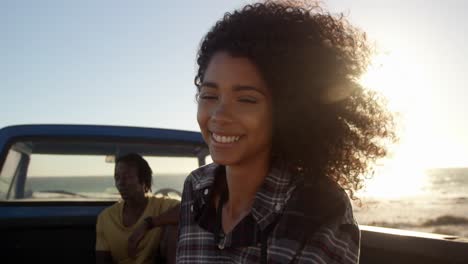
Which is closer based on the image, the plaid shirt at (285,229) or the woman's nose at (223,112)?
the plaid shirt at (285,229)

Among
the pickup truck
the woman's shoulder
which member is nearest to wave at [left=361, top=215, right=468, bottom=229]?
the pickup truck

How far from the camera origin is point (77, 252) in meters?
3.38

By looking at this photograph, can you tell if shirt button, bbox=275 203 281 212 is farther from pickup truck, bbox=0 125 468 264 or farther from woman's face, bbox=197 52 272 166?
pickup truck, bbox=0 125 468 264

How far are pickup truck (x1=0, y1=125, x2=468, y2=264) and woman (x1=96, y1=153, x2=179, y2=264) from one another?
→ 0.18 m

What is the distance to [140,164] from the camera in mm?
3430

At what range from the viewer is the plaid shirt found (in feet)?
4.96

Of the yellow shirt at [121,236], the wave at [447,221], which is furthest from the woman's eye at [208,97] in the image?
the wave at [447,221]

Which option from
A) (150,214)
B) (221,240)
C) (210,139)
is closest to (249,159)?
(210,139)

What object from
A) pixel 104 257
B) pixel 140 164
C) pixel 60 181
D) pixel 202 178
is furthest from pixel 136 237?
pixel 202 178

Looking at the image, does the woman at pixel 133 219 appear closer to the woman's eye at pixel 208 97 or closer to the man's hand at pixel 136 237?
the man's hand at pixel 136 237

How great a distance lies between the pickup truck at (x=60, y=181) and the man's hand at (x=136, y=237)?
1.47 ft

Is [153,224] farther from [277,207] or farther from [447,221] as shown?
[447,221]

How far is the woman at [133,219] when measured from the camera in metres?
3.06

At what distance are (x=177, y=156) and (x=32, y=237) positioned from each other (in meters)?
1.05
